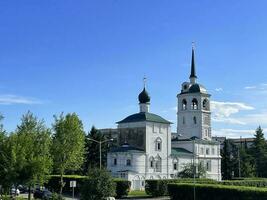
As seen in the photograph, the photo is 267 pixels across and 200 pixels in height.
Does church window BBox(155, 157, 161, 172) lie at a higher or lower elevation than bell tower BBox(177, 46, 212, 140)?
lower

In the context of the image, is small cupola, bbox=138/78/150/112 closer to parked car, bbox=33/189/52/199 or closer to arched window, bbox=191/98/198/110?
arched window, bbox=191/98/198/110

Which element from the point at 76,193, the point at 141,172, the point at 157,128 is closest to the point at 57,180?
the point at 76,193

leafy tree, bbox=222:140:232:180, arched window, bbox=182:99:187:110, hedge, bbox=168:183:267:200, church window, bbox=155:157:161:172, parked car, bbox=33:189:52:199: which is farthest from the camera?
leafy tree, bbox=222:140:232:180

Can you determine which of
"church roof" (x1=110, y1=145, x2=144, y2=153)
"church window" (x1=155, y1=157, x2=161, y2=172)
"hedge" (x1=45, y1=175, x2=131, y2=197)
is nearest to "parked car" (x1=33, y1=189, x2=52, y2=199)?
"hedge" (x1=45, y1=175, x2=131, y2=197)

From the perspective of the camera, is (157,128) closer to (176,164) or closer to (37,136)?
(176,164)

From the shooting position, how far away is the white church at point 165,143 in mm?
88000

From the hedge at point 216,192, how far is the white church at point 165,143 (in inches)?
1292

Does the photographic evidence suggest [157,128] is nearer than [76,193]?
No

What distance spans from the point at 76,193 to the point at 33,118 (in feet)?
67.8

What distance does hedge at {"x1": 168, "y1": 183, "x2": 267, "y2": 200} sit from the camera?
133ft

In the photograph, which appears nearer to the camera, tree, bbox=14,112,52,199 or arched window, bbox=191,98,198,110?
tree, bbox=14,112,52,199

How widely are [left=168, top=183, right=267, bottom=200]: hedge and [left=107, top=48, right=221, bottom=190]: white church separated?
3281cm

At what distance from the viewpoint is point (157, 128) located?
307 ft

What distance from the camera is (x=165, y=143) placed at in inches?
3733
